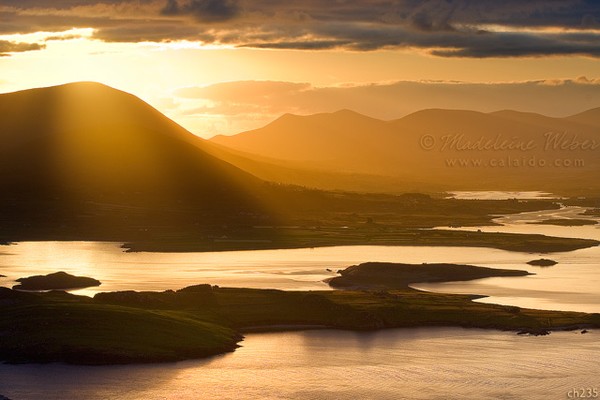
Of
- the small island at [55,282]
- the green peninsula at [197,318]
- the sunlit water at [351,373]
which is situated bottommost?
the sunlit water at [351,373]

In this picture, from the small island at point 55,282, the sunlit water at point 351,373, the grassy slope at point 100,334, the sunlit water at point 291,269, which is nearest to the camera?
the sunlit water at point 351,373

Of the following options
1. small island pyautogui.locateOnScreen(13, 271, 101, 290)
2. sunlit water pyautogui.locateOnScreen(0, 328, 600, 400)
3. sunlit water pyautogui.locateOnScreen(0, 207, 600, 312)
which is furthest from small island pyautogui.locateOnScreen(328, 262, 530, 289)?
sunlit water pyautogui.locateOnScreen(0, 328, 600, 400)

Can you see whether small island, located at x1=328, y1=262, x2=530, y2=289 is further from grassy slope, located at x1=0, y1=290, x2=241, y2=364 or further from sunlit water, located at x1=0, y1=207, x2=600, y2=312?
grassy slope, located at x1=0, y1=290, x2=241, y2=364

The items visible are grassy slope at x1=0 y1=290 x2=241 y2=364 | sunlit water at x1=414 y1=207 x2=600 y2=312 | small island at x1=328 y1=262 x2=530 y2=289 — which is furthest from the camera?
small island at x1=328 y1=262 x2=530 y2=289

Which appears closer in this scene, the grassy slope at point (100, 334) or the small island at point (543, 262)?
the grassy slope at point (100, 334)

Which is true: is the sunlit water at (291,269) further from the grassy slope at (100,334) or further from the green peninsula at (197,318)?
the grassy slope at (100,334)

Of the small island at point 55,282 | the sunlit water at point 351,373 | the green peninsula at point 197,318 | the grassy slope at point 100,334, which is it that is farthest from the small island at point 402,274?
the grassy slope at point 100,334
